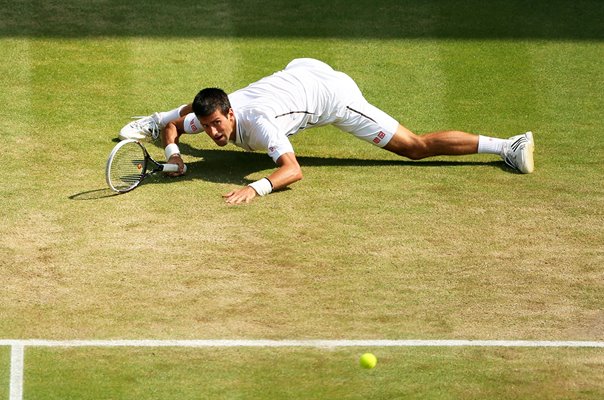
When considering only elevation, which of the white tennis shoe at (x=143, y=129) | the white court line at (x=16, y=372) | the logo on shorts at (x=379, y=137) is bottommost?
the white court line at (x=16, y=372)

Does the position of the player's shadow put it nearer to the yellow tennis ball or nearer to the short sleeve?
the short sleeve

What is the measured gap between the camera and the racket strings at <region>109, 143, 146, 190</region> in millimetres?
12000

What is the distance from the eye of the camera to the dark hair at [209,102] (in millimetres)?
11938

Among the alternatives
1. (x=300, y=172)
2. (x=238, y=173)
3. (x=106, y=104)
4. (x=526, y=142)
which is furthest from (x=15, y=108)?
(x=526, y=142)

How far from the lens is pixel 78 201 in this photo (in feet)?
39.0

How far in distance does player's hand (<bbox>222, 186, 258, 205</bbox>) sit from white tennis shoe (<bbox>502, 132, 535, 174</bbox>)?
9.20ft

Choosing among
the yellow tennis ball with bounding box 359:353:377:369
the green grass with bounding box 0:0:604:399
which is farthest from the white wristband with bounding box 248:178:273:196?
the yellow tennis ball with bounding box 359:353:377:369

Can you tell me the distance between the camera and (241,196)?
1167 cm

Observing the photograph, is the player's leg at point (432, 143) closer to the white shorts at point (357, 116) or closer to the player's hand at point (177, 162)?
the white shorts at point (357, 116)

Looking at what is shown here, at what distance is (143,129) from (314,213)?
251cm

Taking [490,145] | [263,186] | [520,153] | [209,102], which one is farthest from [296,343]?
[490,145]

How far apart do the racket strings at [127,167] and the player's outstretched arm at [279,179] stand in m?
0.88

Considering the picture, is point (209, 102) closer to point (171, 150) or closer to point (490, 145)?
point (171, 150)

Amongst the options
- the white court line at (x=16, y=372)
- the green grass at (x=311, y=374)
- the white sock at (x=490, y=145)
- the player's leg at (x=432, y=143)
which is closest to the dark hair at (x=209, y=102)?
the player's leg at (x=432, y=143)
